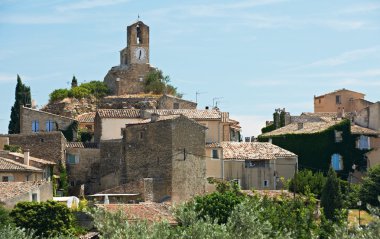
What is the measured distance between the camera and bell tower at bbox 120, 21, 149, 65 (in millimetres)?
91688

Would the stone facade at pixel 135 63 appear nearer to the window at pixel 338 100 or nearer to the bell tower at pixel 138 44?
the bell tower at pixel 138 44

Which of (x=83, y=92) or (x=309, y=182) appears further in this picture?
(x=83, y=92)

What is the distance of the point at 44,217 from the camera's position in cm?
5672

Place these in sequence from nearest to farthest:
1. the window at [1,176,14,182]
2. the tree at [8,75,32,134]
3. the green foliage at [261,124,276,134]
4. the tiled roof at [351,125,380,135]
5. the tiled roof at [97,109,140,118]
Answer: the window at [1,176,14,182] < the tiled roof at [97,109,140,118] < the tiled roof at [351,125,380,135] < the tree at [8,75,32,134] < the green foliage at [261,124,276,134]

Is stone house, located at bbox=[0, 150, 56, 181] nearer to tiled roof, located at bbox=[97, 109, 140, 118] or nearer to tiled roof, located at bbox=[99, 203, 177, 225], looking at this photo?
tiled roof, located at bbox=[97, 109, 140, 118]

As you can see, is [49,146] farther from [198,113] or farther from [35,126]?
[198,113]

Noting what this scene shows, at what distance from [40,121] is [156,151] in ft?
43.3

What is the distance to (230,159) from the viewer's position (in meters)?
73.3

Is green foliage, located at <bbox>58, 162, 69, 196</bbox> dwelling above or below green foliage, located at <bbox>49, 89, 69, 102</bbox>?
below

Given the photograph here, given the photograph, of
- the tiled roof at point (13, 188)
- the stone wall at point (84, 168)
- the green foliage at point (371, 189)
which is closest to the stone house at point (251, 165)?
Answer: the green foliage at point (371, 189)

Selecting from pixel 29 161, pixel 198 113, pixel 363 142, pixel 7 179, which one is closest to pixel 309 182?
pixel 198 113

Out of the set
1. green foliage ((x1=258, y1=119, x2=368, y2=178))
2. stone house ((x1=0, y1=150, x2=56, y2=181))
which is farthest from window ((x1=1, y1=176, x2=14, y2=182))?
green foliage ((x1=258, y1=119, x2=368, y2=178))

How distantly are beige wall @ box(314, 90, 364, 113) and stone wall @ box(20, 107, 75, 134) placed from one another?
30054 mm

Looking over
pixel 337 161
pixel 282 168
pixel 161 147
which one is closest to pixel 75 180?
pixel 161 147
